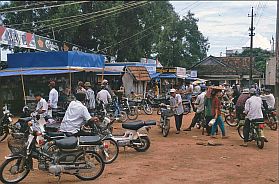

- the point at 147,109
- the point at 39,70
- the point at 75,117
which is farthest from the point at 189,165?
the point at 147,109

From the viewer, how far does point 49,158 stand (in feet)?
22.2

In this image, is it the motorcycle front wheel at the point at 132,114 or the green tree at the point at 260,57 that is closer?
the motorcycle front wheel at the point at 132,114

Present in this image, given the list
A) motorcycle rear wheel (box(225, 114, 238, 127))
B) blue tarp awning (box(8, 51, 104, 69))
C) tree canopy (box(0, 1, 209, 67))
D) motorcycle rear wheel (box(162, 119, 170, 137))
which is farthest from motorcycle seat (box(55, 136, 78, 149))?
tree canopy (box(0, 1, 209, 67))

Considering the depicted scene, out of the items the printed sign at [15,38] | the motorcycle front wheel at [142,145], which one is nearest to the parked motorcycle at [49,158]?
the motorcycle front wheel at [142,145]

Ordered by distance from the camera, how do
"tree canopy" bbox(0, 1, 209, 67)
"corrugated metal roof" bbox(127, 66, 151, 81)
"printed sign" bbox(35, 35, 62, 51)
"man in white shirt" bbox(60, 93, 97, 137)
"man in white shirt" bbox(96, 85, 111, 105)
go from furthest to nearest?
"tree canopy" bbox(0, 1, 209, 67) → "corrugated metal roof" bbox(127, 66, 151, 81) → "printed sign" bbox(35, 35, 62, 51) → "man in white shirt" bbox(96, 85, 111, 105) → "man in white shirt" bbox(60, 93, 97, 137)

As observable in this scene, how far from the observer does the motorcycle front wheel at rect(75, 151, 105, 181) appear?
22.5 ft

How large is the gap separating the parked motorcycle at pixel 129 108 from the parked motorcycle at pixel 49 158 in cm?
1089

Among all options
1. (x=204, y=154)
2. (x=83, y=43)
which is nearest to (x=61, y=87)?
(x=204, y=154)

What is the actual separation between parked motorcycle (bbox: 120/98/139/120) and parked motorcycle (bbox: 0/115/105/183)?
35.7ft

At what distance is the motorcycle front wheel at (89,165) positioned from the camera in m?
→ 6.87

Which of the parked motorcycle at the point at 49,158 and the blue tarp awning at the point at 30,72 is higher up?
the blue tarp awning at the point at 30,72

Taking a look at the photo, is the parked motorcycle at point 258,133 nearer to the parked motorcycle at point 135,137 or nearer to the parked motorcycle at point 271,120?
the parked motorcycle at point 135,137

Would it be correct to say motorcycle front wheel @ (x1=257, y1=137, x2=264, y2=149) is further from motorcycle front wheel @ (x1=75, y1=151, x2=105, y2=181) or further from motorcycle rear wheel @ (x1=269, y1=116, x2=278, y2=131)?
motorcycle front wheel @ (x1=75, y1=151, x2=105, y2=181)

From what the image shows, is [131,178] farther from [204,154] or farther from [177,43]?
[177,43]
